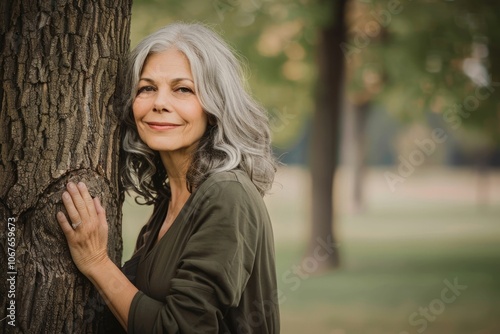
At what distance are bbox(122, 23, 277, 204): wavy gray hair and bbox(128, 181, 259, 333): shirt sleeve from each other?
239mm

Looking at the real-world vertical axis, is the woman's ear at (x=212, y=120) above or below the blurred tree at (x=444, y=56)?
below

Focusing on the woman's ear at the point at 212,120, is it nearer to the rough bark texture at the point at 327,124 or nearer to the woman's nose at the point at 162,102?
the woman's nose at the point at 162,102

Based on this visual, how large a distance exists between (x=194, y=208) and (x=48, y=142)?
689mm

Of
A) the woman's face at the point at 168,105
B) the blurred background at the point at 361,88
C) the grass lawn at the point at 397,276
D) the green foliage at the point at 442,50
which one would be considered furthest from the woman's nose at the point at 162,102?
the green foliage at the point at 442,50

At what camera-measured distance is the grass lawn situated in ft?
28.1

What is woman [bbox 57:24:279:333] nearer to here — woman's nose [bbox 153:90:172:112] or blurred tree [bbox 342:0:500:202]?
woman's nose [bbox 153:90:172:112]

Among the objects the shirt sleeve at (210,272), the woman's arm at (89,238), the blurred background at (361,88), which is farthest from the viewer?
the blurred background at (361,88)

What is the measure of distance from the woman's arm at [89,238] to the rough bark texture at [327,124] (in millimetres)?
8650

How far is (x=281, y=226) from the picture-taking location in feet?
75.5

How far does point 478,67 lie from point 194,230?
8.91m

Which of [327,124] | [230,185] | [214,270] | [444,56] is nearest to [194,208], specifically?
[230,185]

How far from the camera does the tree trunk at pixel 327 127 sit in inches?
446

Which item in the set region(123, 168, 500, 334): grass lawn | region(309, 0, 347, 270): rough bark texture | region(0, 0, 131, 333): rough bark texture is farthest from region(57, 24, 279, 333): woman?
region(309, 0, 347, 270): rough bark texture

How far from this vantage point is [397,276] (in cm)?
1203
